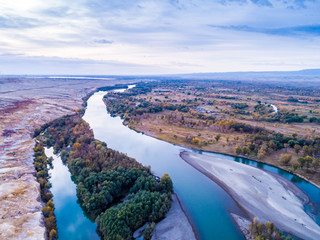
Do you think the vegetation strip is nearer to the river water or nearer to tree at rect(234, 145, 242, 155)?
the river water

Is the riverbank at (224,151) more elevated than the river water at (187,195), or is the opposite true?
the riverbank at (224,151)

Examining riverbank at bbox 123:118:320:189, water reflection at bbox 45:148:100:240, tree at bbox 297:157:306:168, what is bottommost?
water reflection at bbox 45:148:100:240

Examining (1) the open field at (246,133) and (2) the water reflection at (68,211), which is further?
(1) the open field at (246,133)

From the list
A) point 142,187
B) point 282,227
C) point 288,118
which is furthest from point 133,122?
point 288,118

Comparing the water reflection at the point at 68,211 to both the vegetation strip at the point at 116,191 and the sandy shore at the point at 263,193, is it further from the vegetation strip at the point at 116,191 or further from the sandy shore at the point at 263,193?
the sandy shore at the point at 263,193

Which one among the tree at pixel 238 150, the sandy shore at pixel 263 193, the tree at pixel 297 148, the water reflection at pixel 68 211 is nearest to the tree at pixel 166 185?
the sandy shore at pixel 263 193

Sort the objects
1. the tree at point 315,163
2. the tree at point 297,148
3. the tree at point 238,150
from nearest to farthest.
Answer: the tree at point 315,163 < the tree at point 297,148 < the tree at point 238,150

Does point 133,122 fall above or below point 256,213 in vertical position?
above

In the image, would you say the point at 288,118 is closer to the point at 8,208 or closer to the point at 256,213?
the point at 256,213

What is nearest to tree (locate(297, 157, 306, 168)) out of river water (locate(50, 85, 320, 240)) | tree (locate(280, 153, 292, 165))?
tree (locate(280, 153, 292, 165))
